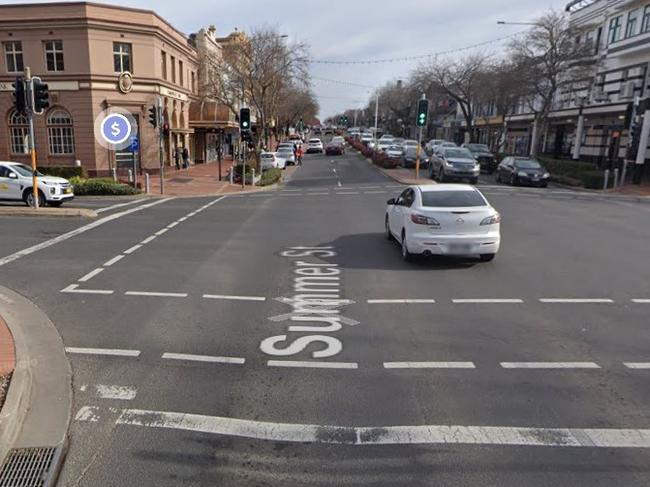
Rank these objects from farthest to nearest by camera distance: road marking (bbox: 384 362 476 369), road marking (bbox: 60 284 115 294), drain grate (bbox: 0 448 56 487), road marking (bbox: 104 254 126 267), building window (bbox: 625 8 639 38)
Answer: building window (bbox: 625 8 639 38) → road marking (bbox: 104 254 126 267) → road marking (bbox: 60 284 115 294) → road marking (bbox: 384 362 476 369) → drain grate (bbox: 0 448 56 487)

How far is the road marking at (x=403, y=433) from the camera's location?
Answer: 14.2 feet

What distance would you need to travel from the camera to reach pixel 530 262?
10.9 m

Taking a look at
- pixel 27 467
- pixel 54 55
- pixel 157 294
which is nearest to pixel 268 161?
pixel 54 55

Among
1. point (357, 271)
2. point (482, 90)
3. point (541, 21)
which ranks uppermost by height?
point (541, 21)

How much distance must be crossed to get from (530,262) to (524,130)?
49043 mm

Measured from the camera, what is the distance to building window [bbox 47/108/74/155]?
33156mm

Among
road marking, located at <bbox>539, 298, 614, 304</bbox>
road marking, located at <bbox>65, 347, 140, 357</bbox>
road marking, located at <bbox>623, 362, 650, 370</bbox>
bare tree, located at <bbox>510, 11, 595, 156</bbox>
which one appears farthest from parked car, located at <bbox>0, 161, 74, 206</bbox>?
bare tree, located at <bbox>510, 11, 595, 156</bbox>

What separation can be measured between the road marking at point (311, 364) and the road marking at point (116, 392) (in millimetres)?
1386

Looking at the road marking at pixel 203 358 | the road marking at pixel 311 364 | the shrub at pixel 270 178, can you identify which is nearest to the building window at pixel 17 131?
the shrub at pixel 270 178

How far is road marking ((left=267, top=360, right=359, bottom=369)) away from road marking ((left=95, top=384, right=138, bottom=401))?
1386mm

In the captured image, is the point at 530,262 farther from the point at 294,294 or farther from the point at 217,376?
the point at 217,376

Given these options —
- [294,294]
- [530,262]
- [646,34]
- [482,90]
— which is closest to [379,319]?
[294,294]

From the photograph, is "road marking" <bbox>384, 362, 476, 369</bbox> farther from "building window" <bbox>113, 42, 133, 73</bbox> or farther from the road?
"building window" <bbox>113, 42, 133, 73</bbox>

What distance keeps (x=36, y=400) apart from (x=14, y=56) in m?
33.9
